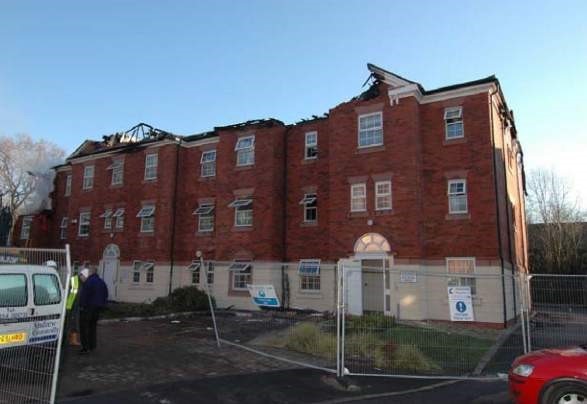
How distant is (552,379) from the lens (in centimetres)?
661

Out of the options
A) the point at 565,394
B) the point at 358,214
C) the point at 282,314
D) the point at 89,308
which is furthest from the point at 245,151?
the point at 565,394

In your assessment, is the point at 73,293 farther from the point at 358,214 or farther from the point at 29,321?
the point at 358,214

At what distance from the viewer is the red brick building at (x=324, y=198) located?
1980 cm

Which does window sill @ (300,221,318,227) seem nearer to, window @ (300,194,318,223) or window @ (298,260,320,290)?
window @ (300,194,318,223)

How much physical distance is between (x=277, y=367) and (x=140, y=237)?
2056 centimetres

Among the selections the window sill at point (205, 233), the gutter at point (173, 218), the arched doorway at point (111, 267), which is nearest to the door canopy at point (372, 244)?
the window sill at point (205, 233)

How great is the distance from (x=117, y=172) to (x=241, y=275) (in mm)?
12541

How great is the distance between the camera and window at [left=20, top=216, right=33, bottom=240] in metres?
37.4

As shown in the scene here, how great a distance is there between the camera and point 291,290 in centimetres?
2350

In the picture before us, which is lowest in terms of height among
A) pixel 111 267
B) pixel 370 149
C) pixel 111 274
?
pixel 111 274

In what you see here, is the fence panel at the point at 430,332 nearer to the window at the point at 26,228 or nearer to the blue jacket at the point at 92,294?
the blue jacket at the point at 92,294

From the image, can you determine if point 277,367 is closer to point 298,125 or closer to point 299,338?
point 299,338

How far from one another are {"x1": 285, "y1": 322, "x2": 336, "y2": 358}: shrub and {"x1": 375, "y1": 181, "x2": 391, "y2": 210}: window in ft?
30.9

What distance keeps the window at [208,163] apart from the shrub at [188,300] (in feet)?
23.2
